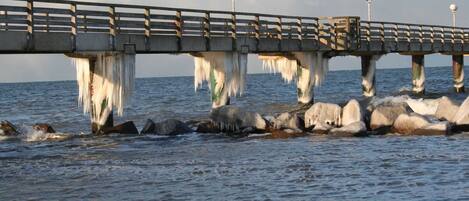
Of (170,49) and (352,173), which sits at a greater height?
(170,49)

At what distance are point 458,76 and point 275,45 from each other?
23506 mm

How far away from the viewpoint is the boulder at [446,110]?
23750 mm

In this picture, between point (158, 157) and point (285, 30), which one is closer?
point (158, 157)

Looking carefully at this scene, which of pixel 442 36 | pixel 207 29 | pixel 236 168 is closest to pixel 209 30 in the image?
pixel 207 29

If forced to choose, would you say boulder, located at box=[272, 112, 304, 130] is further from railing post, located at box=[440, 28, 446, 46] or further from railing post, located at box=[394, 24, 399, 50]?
railing post, located at box=[440, 28, 446, 46]

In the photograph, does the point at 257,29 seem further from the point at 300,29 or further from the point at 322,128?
the point at 322,128

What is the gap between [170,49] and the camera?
2588 centimetres

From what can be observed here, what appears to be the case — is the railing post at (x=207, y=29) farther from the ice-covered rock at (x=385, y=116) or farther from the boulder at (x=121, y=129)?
the ice-covered rock at (x=385, y=116)

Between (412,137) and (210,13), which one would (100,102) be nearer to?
(210,13)

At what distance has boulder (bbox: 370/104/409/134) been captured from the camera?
2338cm

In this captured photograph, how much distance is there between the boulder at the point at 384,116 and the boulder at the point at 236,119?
3.08 meters

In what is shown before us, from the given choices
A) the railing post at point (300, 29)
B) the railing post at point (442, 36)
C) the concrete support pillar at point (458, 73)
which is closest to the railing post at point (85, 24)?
the railing post at point (300, 29)

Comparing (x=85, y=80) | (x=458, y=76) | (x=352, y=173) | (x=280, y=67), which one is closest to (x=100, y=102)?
(x=85, y=80)

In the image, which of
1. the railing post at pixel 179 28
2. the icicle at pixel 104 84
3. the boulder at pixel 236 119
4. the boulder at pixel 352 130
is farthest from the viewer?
the railing post at pixel 179 28
